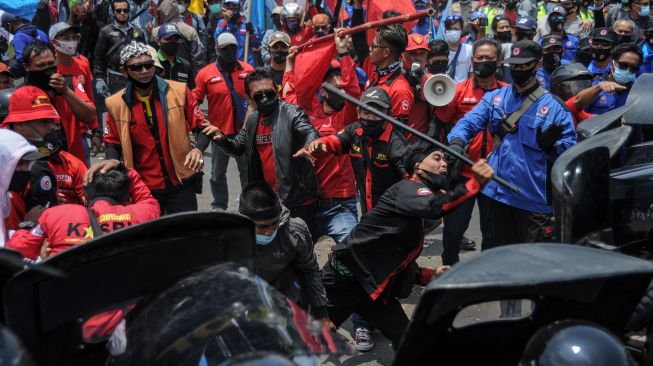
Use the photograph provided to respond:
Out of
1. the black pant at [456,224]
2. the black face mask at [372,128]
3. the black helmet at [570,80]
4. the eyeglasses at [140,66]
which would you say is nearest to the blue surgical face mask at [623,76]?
the black helmet at [570,80]

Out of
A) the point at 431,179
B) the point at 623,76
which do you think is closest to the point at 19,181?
the point at 431,179

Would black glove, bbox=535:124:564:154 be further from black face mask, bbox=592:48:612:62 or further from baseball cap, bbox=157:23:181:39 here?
baseball cap, bbox=157:23:181:39

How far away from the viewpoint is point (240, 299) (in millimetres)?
2621

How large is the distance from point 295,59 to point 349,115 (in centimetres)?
70

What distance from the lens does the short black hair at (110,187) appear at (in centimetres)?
469

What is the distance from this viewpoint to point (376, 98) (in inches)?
226

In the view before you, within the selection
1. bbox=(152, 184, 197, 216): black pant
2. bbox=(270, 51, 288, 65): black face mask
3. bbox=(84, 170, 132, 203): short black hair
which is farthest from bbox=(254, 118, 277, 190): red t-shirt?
bbox=(270, 51, 288, 65): black face mask

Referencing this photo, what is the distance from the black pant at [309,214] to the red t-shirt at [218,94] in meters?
2.31

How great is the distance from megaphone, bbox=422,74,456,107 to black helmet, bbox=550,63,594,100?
91 centimetres

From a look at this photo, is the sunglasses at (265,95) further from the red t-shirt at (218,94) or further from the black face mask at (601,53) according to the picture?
the black face mask at (601,53)

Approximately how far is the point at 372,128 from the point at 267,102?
896 mm

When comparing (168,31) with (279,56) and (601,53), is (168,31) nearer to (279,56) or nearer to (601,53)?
(279,56)

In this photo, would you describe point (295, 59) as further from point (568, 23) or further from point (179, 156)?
point (568, 23)

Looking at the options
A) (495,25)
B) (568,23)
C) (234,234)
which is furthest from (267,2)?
(234,234)
